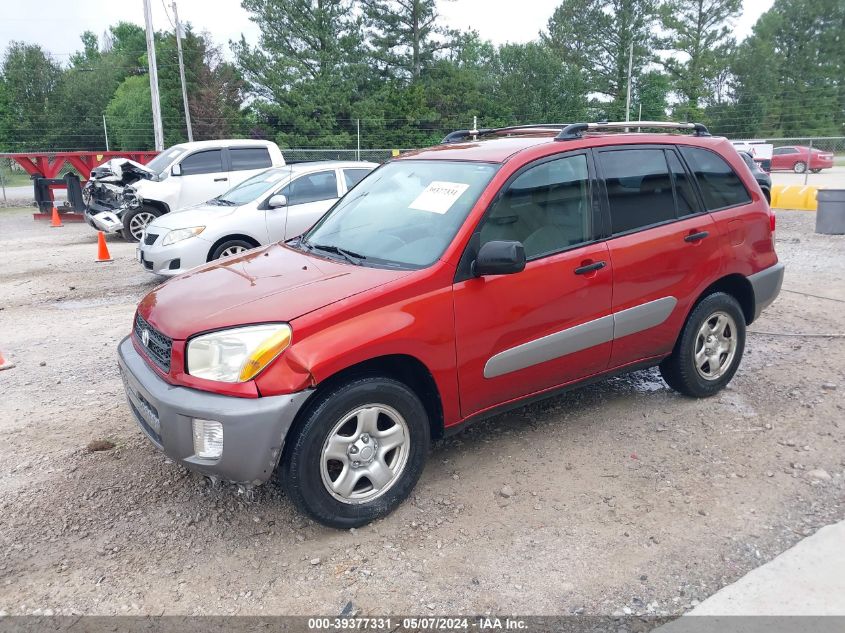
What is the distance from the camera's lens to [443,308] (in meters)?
3.38

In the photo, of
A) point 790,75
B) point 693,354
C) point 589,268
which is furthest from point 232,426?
point 790,75

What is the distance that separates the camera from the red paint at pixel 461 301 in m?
3.12

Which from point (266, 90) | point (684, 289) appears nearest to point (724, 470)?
point (684, 289)

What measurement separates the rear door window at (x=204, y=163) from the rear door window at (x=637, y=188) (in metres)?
9.73

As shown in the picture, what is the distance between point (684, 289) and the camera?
14.3 feet

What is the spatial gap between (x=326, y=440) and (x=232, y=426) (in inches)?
17.2

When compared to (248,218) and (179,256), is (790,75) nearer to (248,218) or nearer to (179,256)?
(248,218)

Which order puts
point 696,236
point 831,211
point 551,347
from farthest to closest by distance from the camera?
point 831,211
point 696,236
point 551,347

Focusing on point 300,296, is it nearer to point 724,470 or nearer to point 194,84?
point 724,470

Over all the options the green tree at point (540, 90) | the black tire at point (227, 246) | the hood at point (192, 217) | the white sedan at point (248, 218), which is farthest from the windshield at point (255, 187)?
the green tree at point (540, 90)

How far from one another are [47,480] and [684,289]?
4.03 m

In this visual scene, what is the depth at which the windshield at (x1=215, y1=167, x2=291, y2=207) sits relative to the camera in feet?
28.7

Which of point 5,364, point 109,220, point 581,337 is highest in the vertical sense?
point 109,220

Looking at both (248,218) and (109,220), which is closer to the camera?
(248,218)
